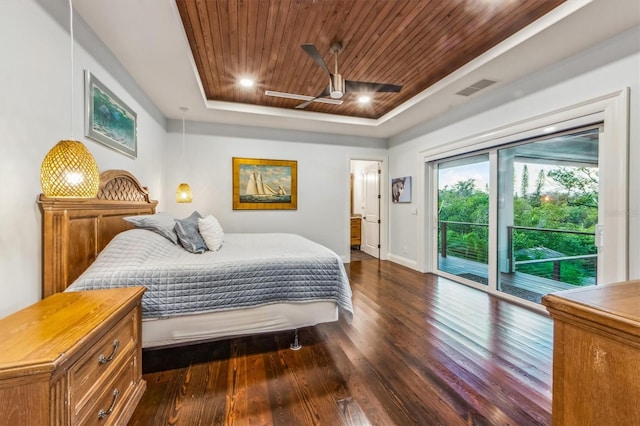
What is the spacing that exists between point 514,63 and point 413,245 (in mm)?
3033

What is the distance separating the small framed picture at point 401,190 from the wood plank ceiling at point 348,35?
6.23 feet

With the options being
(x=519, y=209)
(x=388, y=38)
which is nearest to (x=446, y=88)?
(x=388, y=38)

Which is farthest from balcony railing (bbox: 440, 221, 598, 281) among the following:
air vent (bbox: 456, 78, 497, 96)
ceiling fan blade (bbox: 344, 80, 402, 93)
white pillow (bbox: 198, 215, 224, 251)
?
white pillow (bbox: 198, 215, 224, 251)

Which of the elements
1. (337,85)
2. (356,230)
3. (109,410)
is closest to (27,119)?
(109,410)

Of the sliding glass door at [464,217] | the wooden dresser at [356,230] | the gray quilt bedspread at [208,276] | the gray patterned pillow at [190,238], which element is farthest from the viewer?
the wooden dresser at [356,230]

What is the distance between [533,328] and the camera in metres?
2.53

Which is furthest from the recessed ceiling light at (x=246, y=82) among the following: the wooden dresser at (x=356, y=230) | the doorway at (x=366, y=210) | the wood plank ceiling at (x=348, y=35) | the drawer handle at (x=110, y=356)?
the wooden dresser at (x=356, y=230)

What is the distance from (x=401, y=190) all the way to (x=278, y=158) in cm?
245

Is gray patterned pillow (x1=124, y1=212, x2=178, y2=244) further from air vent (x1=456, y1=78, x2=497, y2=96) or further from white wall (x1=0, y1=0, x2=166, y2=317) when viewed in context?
air vent (x1=456, y1=78, x2=497, y2=96)

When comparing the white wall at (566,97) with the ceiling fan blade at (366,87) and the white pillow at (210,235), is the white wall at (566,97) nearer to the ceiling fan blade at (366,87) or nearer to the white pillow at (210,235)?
the ceiling fan blade at (366,87)

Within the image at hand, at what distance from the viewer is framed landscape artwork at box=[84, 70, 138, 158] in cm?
207

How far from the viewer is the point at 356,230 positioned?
6.88m

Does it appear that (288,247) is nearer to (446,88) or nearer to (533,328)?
(533,328)

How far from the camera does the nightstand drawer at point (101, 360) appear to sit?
3.31 feet
